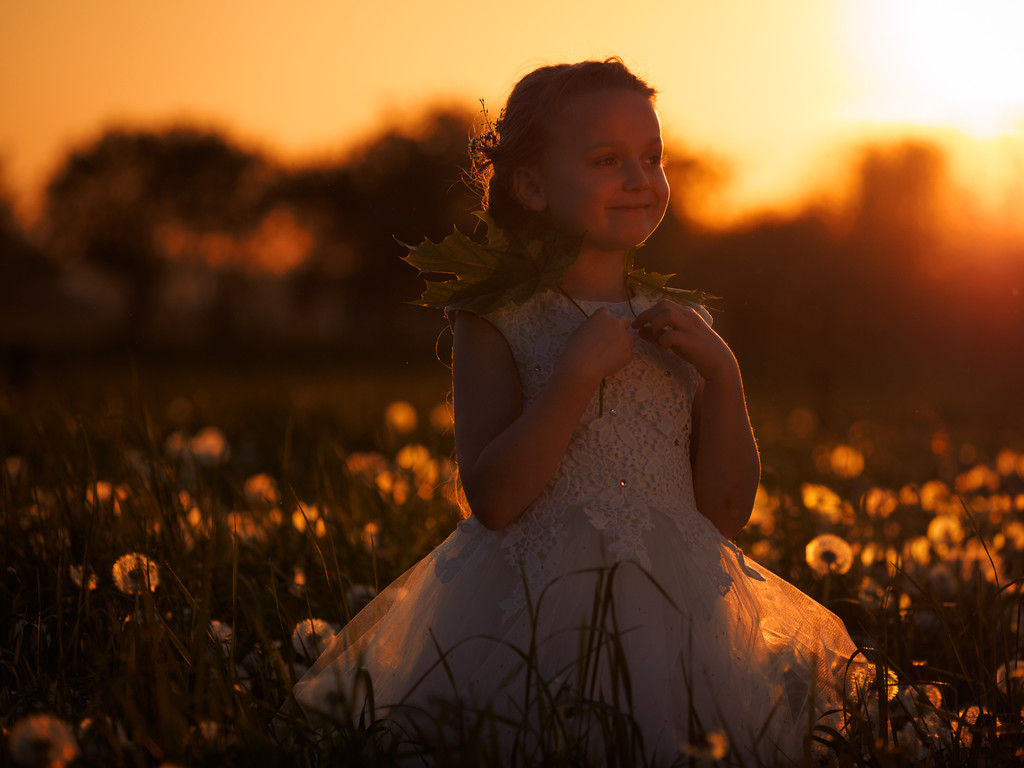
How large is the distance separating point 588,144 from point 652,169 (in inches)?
6.9

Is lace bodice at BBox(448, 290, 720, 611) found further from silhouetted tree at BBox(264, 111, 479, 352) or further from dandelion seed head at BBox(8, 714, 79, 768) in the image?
silhouetted tree at BBox(264, 111, 479, 352)

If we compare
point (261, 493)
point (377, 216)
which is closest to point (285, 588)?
point (261, 493)

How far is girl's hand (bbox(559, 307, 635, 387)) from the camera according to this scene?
7.59 feet

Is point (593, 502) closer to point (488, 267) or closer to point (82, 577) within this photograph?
point (488, 267)

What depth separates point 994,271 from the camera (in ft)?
27.4

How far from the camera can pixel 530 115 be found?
2.59 meters

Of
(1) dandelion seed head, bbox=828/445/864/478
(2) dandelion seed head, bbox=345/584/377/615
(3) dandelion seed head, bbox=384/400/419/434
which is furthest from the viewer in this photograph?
(3) dandelion seed head, bbox=384/400/419/434

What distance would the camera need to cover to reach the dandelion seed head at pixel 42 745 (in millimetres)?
1668

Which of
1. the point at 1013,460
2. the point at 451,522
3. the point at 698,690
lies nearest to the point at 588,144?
the point at 698,690

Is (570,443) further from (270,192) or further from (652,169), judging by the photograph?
(270,192)

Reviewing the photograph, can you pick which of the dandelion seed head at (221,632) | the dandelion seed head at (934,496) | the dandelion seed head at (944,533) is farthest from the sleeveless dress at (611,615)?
the dandelion seed head at (934,496)

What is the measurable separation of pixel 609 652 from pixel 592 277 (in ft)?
3.13

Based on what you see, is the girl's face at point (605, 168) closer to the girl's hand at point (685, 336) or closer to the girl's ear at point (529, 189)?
the girl's ear at point (529, 189)

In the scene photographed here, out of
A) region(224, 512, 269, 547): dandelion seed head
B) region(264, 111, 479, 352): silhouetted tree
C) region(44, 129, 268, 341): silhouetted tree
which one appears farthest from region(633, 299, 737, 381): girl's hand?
region(44, 129, 268, 341): silhouetted tree
